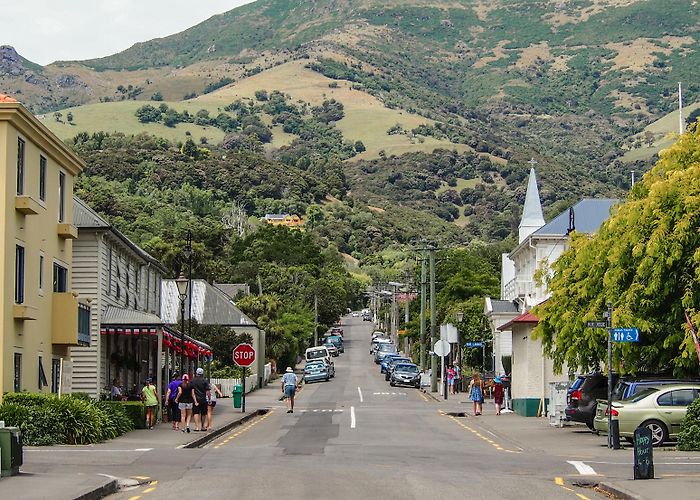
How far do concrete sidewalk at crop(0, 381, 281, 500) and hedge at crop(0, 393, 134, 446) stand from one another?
49 cm

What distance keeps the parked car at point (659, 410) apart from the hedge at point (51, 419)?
40.4ft

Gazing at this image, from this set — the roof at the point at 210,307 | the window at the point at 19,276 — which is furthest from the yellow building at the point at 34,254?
the roof at the point at 210,307

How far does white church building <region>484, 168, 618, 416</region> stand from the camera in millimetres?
48875

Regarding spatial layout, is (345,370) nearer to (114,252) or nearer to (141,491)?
(114,252)

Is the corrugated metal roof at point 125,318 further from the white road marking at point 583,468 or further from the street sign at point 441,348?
the street sign at point 441,348

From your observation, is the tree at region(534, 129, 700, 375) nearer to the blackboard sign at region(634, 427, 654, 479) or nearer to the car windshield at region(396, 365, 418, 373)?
the blackboard sign at region(634, 427, 654, 479)

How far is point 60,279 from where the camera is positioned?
131 ft

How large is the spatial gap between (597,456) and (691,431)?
2.24 m

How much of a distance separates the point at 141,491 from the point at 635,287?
689 inches

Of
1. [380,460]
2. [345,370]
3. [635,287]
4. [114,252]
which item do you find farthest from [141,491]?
[345,370]

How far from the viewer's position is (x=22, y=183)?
114 ft

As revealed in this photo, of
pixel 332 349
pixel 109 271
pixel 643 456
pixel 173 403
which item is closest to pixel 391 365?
pixel 332 349

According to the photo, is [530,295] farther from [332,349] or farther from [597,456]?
[332,349]

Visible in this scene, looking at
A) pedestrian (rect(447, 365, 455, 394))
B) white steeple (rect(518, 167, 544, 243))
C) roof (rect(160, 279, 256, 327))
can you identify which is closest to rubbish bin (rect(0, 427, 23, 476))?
pedestrian (rect(447, 365, 455, 394))
